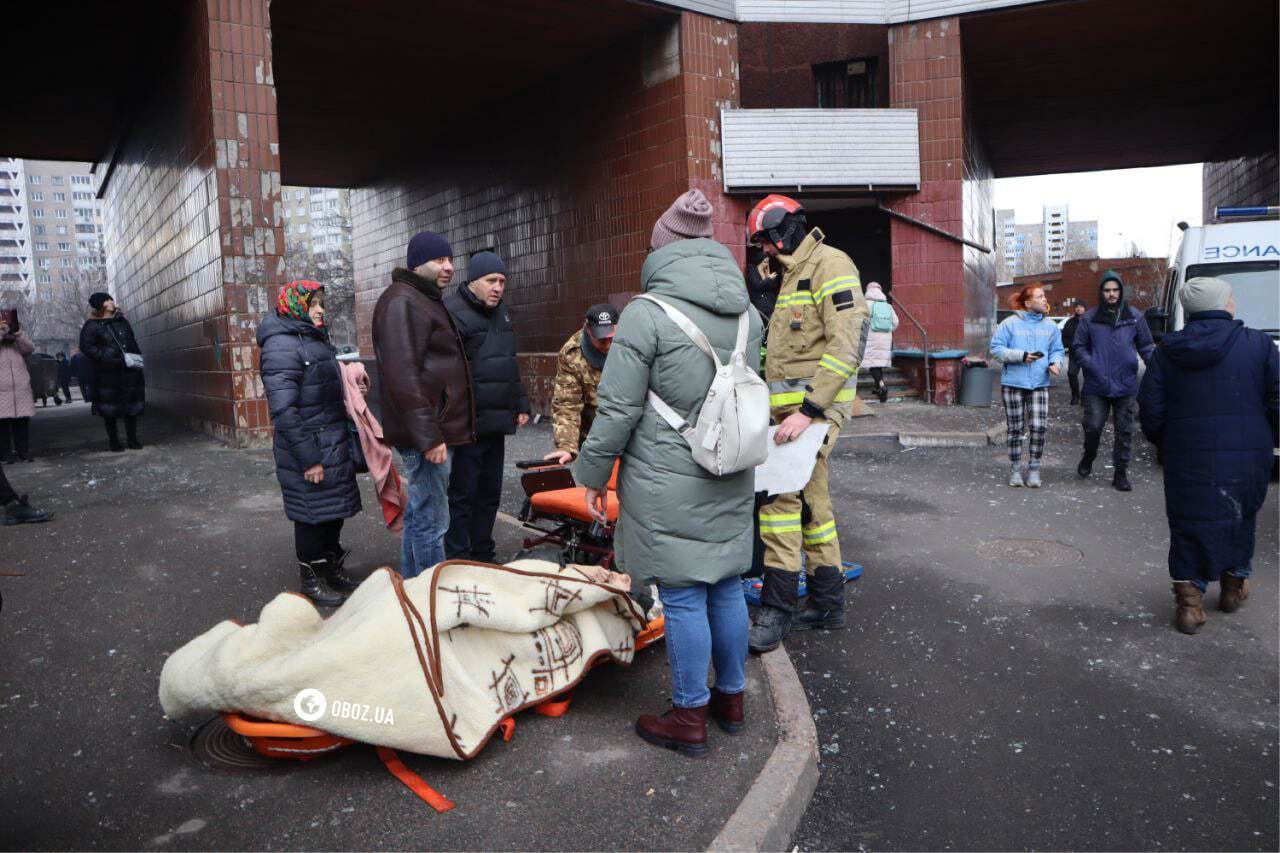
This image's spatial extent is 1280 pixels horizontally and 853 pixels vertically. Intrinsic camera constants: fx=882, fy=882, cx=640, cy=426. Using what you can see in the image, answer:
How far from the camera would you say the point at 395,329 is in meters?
4.44

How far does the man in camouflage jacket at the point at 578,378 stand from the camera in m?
5.15

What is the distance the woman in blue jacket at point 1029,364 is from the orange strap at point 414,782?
697cm

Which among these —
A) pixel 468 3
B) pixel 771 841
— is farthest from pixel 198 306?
pixel 771 841

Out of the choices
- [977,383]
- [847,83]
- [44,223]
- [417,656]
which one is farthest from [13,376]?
[44,223]

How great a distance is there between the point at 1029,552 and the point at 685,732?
4.08 metres

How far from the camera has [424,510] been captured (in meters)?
4.75

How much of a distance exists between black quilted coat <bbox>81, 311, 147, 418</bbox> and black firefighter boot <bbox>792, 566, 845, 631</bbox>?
31.4 ft

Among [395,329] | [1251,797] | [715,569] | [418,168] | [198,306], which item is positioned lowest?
[1251,797]

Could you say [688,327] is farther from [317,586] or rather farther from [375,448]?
[317,586]

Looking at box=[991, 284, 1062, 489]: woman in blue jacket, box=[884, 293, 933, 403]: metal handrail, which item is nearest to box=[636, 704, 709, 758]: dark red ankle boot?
box=[991, 284, 1062, 489]: woman in blue jacket

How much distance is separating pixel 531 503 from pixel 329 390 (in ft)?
4.41

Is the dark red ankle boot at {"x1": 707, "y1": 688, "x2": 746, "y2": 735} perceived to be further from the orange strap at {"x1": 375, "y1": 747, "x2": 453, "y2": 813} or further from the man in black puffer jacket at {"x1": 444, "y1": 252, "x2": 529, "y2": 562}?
the man in black puffer jacket at {"x1": 444, "y1": 252, "x2": 529, "y2": 562}

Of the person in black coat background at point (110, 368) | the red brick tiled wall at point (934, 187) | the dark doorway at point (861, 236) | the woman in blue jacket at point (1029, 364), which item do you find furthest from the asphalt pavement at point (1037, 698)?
the dark doorway at point (861, 236)

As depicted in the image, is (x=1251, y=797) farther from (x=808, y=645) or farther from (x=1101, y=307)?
(x=1101, y=307)
